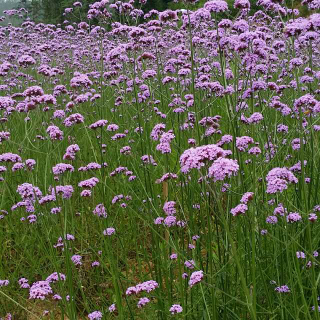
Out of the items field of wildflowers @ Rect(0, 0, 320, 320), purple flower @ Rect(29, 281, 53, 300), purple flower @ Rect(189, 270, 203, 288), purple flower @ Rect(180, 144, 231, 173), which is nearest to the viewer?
purple flower @ Rect(180, 144, 231, 173)

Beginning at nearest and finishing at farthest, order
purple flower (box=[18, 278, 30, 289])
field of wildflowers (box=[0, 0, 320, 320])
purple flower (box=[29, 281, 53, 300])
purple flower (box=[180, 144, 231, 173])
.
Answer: purple flower (box=[180, 144, 231, 173]) → field of wildflowers (box=[0, 0, 320, 320]) → purple flower (box=[29, 281, 53, 300]) → purple flower (box=[18, 278, 30, 289])

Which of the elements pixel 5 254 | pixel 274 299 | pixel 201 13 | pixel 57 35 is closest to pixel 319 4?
pixel 201 13

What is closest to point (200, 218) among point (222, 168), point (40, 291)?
point (40, 291)

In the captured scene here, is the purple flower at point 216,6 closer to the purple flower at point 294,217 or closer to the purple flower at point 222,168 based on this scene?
the purple flower at point 294,217

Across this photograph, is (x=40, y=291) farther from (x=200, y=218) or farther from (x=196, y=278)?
(x=200, y=218)

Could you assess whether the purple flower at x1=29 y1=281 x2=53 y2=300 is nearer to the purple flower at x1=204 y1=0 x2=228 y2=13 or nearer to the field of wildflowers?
the field of wildflowers

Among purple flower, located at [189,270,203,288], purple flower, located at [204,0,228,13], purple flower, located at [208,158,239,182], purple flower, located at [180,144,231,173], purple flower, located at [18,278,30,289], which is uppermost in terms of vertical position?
purple flower, located at [204,0,228,13]

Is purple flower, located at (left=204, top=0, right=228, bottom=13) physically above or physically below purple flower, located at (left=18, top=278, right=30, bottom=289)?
above

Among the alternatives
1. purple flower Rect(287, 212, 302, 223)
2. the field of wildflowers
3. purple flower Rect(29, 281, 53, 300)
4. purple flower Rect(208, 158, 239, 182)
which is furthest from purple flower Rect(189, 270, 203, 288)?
purple flower Rect(29, 281, 53, 300)

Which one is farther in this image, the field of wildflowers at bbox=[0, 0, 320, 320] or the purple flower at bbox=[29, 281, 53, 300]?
the purple flower at bbox=[29, 281, 53, 300]

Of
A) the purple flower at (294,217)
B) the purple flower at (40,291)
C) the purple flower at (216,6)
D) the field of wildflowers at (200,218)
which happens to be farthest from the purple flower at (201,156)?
the purple flower at (216,6)

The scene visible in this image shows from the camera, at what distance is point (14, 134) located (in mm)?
5445

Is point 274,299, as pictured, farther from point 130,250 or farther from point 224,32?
point 224,32

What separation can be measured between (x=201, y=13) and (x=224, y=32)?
0.96 feet
